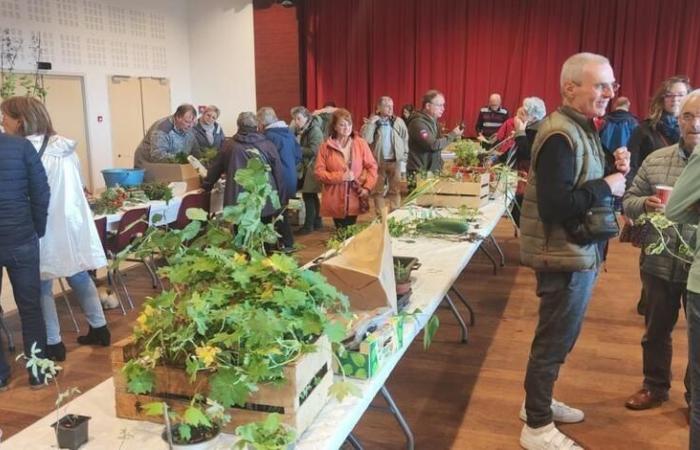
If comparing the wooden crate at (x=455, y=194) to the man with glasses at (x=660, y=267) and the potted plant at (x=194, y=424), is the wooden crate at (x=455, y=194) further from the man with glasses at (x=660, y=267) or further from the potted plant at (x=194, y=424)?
the potted plant at (x=194, y=424)

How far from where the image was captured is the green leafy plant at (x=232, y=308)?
1.28 m

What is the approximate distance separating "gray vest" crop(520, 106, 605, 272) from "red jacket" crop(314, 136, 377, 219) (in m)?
2.73

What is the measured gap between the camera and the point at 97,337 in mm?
3631

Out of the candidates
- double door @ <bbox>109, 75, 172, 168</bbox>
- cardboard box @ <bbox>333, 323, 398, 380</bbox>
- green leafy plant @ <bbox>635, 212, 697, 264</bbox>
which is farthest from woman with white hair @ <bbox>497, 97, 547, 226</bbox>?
double door @ <bbox>109, 75, 172, 168</bbox>

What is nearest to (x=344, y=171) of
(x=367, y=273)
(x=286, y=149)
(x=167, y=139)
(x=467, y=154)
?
(x=286, y=149)

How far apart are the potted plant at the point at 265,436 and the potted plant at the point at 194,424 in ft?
0.22

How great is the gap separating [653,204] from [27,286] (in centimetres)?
283

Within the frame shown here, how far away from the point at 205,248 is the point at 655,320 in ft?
6.65

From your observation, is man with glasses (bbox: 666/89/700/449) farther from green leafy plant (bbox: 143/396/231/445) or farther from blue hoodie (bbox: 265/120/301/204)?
blue hoodie (bbox: 265/120/301/204)

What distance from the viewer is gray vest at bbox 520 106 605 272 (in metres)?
2.06

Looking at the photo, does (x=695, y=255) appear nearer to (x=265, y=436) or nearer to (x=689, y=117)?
(x=689, y=117)

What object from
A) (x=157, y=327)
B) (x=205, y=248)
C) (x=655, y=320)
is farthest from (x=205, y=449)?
(x=655, y=320)

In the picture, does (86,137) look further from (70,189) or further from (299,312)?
(299,312)

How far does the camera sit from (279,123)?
18.0 ft
